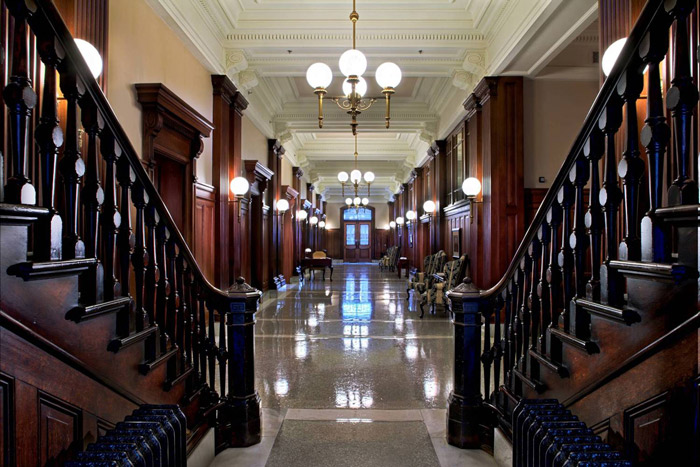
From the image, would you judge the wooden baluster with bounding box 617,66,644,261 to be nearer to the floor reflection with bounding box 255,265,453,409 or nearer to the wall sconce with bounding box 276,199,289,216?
the floor reflection with bounding box 255,265,453,409

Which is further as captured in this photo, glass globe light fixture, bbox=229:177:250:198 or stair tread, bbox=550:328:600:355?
glass globe light fixture, bbox=229:177:250:198

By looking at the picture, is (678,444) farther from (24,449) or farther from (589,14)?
(589,14)

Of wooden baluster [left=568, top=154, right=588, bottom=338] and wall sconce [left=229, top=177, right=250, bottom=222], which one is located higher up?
wall sconce [left=229, top=177, right=250, bottom=222]

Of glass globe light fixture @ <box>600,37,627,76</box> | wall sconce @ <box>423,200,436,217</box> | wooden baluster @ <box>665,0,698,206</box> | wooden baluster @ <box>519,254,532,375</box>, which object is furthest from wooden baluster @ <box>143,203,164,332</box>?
wall sconce @ <box>423,200,436,217</box>

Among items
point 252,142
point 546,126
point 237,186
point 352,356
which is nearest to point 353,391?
point 352,356

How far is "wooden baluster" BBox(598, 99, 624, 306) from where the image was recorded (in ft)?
5.65

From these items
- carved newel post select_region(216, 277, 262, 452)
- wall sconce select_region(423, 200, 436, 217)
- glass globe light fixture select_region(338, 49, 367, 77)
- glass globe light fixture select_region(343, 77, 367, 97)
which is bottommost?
carved newel post select_region(216, 277, 262, 452)

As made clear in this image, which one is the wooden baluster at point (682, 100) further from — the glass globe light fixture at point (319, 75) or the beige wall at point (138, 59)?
the beige wall at point (138, 59)

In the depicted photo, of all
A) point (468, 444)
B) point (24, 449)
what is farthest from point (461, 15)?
point (24, 449)

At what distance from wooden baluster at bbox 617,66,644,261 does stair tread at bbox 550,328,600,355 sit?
0.39m

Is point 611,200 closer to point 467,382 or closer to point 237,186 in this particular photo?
point 467,382

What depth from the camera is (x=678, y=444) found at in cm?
135

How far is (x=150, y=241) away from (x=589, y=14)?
16.0 ft

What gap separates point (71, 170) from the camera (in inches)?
66.1
